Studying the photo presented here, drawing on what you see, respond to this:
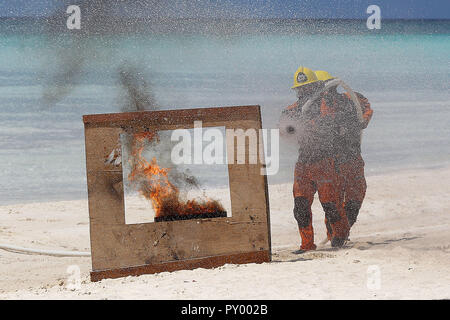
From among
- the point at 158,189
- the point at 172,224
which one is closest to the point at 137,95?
the point at 158,189

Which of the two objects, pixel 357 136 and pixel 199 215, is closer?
pixel 199 215

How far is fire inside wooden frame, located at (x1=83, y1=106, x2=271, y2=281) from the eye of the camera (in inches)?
284

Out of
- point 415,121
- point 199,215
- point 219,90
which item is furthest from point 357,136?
point 219,90

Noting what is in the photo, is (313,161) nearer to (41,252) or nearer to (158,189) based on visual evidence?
(158,189)

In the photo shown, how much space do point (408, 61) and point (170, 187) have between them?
28.7m

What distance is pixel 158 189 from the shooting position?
7449 mm

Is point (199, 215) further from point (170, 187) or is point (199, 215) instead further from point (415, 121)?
point (415, 121)

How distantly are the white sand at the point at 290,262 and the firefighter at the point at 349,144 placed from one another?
2.00ft

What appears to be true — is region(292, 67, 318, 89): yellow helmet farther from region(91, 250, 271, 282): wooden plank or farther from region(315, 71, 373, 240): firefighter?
region(91, 250, 271, 282): wooden plank

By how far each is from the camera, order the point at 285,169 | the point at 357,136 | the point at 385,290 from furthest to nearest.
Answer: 1. the point at 285,169
2. the point at 357,136
3. the point at 385,290

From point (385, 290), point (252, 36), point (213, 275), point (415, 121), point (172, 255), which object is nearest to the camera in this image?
point (385, 290)

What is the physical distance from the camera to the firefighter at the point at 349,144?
8367 mm

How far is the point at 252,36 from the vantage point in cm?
3375

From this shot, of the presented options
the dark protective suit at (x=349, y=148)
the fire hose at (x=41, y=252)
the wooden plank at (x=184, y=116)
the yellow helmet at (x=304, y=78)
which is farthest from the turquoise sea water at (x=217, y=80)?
the fire hose at (x=41, y=252)
